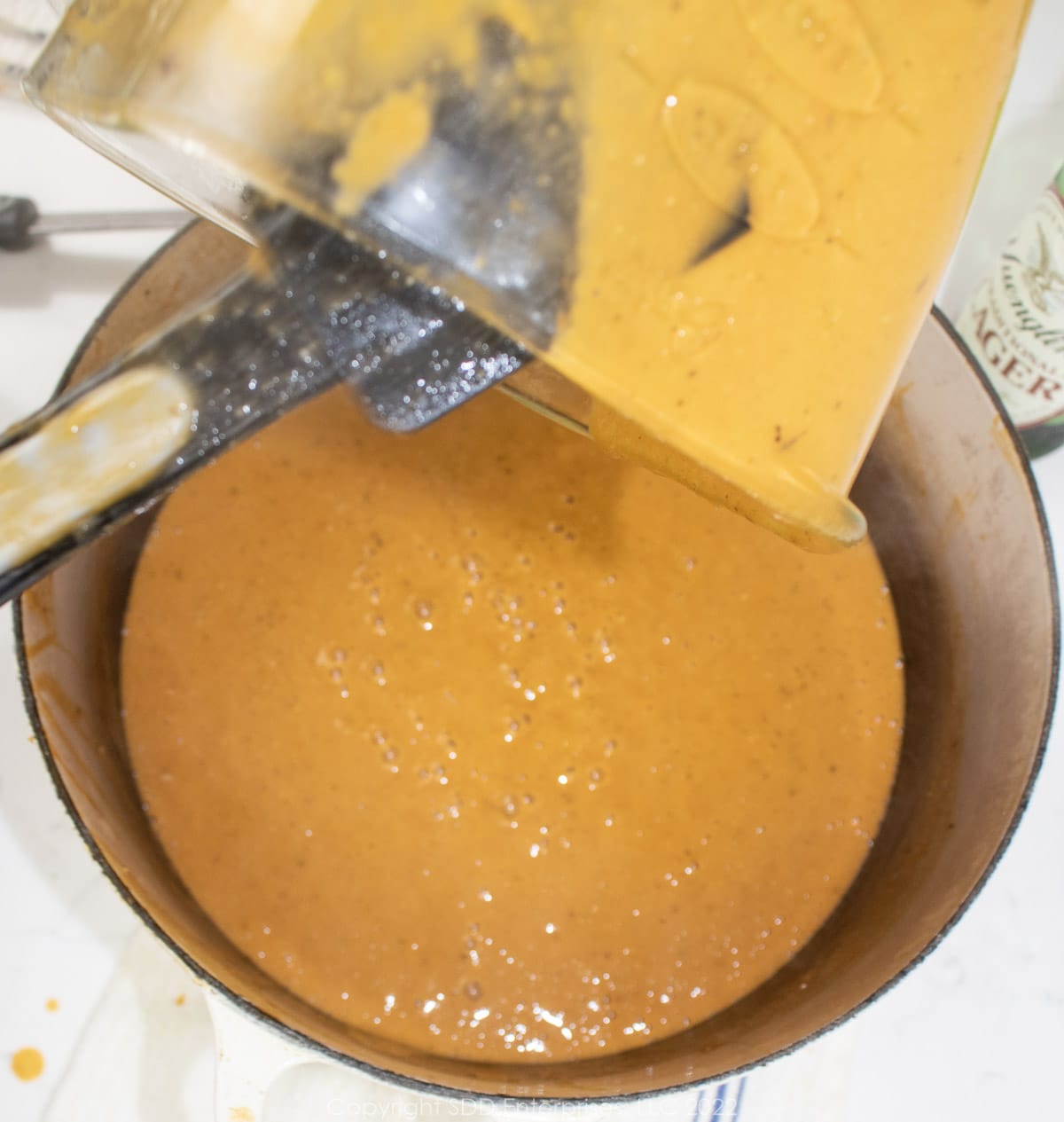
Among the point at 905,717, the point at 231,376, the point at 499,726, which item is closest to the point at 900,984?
the point at 905,717

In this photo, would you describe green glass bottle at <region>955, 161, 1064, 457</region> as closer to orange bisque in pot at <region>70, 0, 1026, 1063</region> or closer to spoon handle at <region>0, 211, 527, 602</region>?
orange bisque in pot at <region>70, 0, 1026, 1063</region>

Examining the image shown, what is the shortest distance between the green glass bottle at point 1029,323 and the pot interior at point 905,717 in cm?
8

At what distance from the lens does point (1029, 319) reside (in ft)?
2.31

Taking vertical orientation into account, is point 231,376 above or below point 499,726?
above

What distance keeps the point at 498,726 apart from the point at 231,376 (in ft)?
1.47

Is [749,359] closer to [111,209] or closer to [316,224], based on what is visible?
[316,224]

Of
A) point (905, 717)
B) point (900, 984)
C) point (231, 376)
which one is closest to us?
point (231, 376)

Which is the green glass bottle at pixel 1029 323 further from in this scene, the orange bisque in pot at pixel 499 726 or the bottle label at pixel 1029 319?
the orange bisque in pot at pixel 499 726

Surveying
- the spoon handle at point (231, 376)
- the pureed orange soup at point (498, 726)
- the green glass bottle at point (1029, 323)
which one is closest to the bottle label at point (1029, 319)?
the green glass bottle at point (1029, 323)

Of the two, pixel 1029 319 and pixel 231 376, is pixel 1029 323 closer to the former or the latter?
pixel 1029 319

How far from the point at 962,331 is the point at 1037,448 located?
11cm

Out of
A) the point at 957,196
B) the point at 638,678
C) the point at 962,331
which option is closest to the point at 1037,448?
the point at 962,331

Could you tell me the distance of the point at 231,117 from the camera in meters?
0.30

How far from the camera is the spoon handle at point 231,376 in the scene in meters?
0.35
